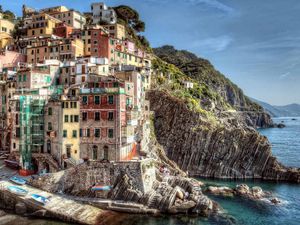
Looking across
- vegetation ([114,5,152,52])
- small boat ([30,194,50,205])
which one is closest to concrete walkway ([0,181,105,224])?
small boat ([30,194,50,205])

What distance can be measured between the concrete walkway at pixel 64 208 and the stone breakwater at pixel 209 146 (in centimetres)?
3347

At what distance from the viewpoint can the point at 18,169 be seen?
49.2 metres

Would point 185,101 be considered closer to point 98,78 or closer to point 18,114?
point 98,78

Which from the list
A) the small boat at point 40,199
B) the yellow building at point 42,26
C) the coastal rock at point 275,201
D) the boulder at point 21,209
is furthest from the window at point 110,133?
the yellow building at point 42,26

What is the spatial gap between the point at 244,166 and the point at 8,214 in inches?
1952

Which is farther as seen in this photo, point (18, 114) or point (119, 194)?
point (18, 114)

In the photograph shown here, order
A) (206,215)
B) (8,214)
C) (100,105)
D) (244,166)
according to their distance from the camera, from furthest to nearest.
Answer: (244,166)
(100,105)
(206,215)
(8,214)

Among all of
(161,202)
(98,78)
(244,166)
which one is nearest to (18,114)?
(98,78)

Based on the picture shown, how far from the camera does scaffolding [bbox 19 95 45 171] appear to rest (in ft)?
157

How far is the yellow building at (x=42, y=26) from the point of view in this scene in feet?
269

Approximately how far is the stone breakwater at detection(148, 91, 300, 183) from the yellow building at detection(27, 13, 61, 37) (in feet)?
123

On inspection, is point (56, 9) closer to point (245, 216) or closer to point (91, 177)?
point (91, 177)

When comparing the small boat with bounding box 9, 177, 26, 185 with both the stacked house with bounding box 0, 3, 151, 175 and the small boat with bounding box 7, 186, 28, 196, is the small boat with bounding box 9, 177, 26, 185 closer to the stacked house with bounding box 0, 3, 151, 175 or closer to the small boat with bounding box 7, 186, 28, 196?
the small boat with bounding box 7, 186, 28, 196

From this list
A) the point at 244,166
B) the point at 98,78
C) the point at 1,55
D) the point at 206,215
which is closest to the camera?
the point at 206,215
